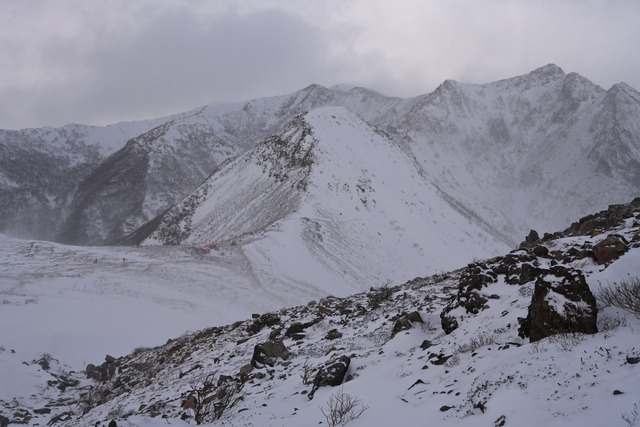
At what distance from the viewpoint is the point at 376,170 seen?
53625 mm

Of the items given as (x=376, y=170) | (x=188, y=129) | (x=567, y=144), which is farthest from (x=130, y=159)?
(x=567, y=144)

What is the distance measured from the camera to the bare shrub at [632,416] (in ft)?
14.6

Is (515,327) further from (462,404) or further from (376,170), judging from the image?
(376,170)

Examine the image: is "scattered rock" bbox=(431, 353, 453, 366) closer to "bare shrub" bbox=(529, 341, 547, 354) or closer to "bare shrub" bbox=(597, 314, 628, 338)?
"bare shrub" bbox=(529, 341, 547, 354)

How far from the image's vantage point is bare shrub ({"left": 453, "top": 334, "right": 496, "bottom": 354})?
788 cm

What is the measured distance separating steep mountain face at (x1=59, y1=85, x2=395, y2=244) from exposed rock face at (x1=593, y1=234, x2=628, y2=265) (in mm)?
101714

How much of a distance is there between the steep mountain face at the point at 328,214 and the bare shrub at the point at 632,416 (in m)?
27.3

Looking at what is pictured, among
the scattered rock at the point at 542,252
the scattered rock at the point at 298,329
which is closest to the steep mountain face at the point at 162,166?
the scattered rock at the point at 298,329

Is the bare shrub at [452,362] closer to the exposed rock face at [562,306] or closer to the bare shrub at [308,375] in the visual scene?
the exposed rock face at [562,306]

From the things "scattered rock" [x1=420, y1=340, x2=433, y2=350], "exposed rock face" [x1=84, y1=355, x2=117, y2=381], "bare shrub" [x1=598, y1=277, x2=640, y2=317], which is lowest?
"exposed rock face" [x1=84, y1=355, x2=117, y2=381]

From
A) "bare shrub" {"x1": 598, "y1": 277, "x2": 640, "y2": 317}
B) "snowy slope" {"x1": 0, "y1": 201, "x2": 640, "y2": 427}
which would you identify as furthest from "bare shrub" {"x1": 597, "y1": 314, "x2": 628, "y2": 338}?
"bare shrub" {"x1": 598, "y1": 277, "x2": 640, "y2": 317}

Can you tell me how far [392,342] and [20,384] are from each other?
13.8 m

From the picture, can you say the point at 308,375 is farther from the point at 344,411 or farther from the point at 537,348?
the point at 537,348

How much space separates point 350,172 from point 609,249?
40.4 m
